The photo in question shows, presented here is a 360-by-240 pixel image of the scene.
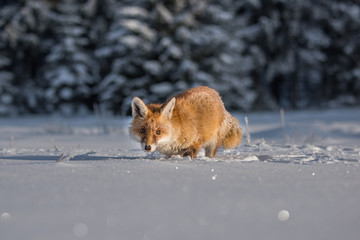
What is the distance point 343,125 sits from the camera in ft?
43.5

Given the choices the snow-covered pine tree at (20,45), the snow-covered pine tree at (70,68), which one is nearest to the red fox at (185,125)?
the snow-covered pine tree at (70,68)

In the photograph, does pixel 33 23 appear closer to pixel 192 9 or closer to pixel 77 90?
pixel 77 90

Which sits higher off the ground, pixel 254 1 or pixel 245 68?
pixel 254 1

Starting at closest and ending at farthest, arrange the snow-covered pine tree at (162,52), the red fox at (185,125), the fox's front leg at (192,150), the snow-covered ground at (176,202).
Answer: the snow-covered ground at (176,202) < the red fox at (185,125) < the fox's front leg at (192,150) < the snow-covered pine tree at (162,52)

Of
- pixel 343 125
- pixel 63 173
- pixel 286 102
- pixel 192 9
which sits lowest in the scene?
pixel 286 102

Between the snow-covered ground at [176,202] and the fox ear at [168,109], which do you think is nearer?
the snow-covered ground at [176,202]

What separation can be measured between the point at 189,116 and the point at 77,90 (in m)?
21.8

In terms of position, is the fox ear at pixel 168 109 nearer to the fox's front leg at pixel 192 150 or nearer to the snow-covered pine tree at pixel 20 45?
the fox's front leg at pixel 192 150

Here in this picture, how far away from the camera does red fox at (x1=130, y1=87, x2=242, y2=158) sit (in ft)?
14.5

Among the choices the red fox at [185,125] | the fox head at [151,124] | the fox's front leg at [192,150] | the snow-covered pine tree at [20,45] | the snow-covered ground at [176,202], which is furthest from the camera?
the snow-covered pine tree at [20,45]

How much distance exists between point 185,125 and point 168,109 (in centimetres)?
33

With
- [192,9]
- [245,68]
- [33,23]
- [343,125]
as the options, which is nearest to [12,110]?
[33,23]

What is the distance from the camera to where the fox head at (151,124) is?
431 centimetres

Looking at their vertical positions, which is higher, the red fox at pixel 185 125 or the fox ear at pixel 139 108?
the fox ear at pixel 139 108
